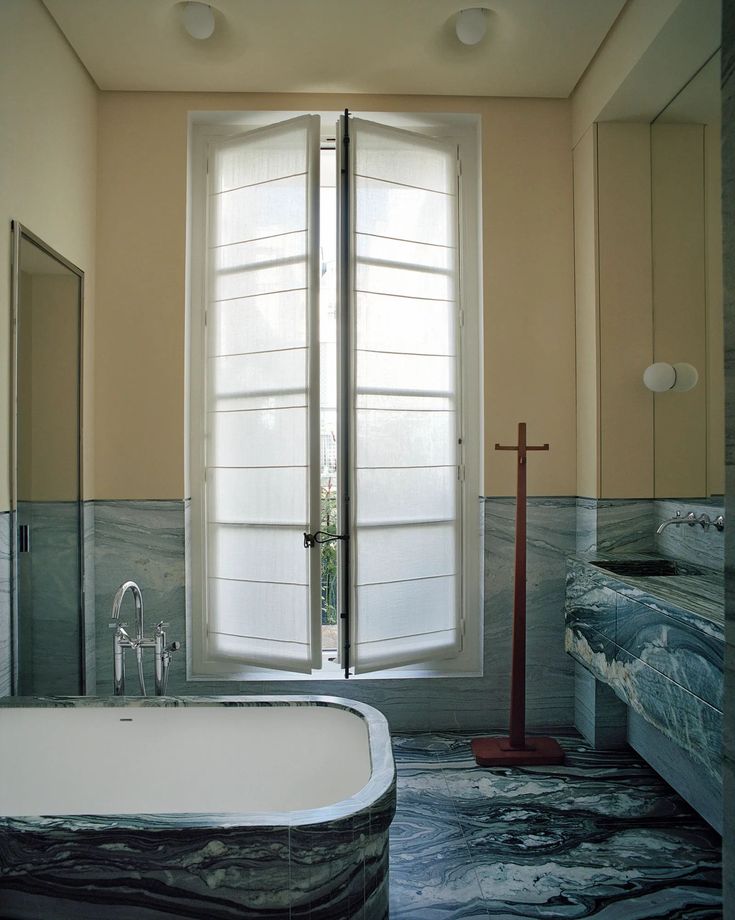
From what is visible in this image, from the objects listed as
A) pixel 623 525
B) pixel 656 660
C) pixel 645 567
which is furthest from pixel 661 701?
pixel 623 525

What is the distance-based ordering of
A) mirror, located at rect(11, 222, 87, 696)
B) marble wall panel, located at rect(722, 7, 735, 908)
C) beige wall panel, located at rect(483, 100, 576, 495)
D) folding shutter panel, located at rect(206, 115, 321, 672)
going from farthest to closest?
beige wall panel, located at rect(483, 100, 576, 495) < folding shutter panel, located at rect(206, 115, 321, 672) < mirror, located at rect(11, 222, 87, 696) < marble wall panel, located at rect(722, 7, 735, 908)

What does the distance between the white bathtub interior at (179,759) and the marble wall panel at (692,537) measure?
1378 millimetres

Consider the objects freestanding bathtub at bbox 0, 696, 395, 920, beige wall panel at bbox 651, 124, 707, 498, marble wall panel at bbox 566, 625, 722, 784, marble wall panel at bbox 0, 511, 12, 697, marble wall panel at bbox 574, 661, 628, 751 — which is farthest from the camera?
marble wall panel at bbox 574, 661, 628, 751

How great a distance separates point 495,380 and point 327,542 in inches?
41.5

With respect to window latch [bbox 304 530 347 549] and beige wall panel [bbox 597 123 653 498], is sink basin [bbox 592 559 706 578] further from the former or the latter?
window latch [bbox 304 530 347 549]

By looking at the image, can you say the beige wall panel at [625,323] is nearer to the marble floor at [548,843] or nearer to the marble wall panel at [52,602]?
the marble floor at [548,843]

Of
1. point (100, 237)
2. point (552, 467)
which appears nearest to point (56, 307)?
point (100, 237)

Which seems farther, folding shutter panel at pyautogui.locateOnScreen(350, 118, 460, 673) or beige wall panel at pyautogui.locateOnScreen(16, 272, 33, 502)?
folding shutter panel at pyautogui.locateOnScreen(350, 118, 460, 673)

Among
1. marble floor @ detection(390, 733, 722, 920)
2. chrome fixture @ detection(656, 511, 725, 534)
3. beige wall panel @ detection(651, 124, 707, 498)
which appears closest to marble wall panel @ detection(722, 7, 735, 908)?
marble floor @ detection(390, 733, 722, 920)

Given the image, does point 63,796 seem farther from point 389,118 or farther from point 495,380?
point 389,118

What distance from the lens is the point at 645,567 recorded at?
2.79 m

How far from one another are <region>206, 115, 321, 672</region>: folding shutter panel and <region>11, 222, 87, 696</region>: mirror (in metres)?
0.57

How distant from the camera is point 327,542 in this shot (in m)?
3.24

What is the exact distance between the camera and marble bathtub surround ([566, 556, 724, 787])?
1869 millimetres
